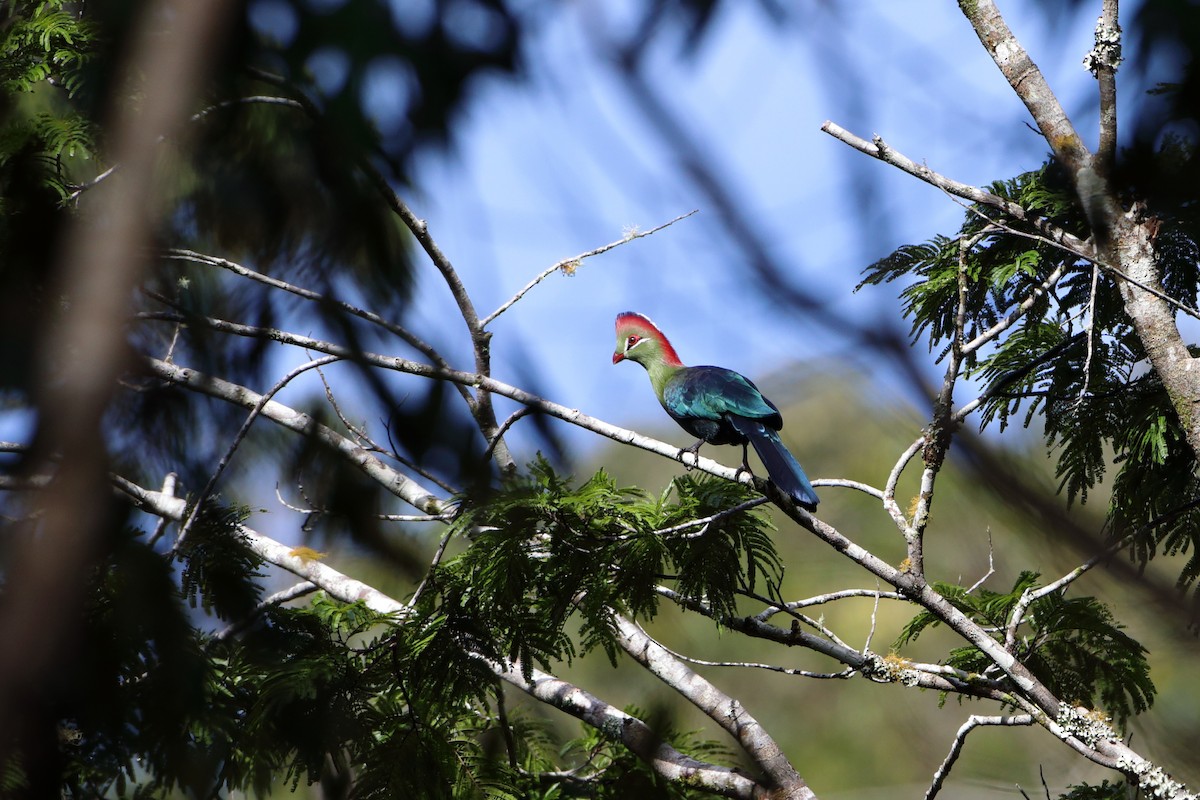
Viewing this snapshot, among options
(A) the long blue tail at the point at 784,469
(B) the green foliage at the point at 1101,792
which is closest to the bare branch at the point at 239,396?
(A) the long blue tail at the point at 784,469

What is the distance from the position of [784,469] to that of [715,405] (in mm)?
699

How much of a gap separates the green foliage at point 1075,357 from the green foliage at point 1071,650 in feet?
0.82

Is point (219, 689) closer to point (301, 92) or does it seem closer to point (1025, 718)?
point (301, 92)

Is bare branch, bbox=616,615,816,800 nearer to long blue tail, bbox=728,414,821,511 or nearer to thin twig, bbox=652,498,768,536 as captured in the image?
thin twig, bbox=652,498,768,536

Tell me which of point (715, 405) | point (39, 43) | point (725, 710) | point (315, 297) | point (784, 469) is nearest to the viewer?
point (315, 297)

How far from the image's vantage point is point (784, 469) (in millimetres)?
2709

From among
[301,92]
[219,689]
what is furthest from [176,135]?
[219,689]

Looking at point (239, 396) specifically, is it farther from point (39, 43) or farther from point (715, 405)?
point (715, 405)

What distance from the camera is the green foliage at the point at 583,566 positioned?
92.3 inches

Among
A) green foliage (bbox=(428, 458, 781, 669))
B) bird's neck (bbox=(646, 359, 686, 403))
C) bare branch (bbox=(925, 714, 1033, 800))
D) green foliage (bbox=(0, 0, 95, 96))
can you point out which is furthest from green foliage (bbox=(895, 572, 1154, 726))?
green foliage (bbox=(0, 0, 95, 96))

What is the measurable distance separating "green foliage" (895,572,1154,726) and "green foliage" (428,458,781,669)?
1.90ft

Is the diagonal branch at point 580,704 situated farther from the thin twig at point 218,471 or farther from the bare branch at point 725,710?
the thin twig at point 218,471

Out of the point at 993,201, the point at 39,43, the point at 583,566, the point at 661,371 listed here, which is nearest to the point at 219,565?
the point at 583,566

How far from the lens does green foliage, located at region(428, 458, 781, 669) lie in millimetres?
2344
